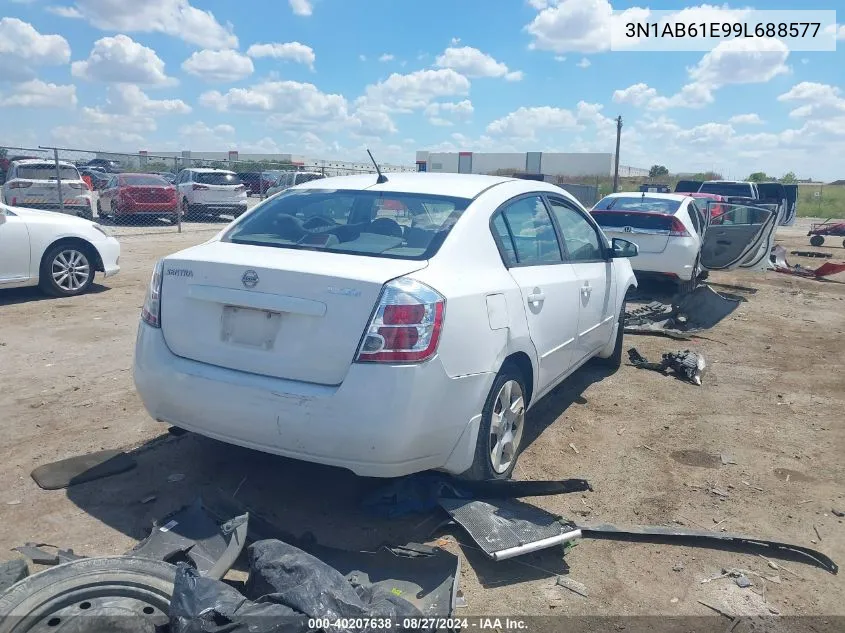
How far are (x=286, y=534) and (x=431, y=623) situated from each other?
94 centimetres

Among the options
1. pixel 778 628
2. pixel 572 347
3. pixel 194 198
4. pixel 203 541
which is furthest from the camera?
pixel 194 198

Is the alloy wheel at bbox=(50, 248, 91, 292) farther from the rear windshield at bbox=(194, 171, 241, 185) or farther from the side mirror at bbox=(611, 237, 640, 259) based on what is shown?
the rear windshield at bbox=(194, 171, 241, 185)

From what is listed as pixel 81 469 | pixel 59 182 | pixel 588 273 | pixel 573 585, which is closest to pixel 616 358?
pixel 588 273

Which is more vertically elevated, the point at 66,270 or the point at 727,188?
the point at 727,188

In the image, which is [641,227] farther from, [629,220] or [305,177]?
[305,177]

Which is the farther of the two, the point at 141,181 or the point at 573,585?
the point at 141,181

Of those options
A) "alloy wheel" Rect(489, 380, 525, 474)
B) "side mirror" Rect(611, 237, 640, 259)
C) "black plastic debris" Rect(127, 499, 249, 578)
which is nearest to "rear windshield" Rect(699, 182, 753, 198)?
"side mirror" Rect(611, 237, 640, 259)

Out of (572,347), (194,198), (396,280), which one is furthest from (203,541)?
(194,198)

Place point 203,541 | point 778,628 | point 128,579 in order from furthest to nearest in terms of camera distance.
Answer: point 203,541
point 778,628
point 128,579

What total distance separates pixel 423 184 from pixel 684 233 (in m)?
7.03

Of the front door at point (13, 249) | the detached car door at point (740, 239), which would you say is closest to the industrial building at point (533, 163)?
the detached car door at point (740, 239)

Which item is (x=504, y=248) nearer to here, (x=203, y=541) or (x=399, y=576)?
(x=399, y=576)

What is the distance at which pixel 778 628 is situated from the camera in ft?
9.61

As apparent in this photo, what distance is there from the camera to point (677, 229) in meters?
10.3
